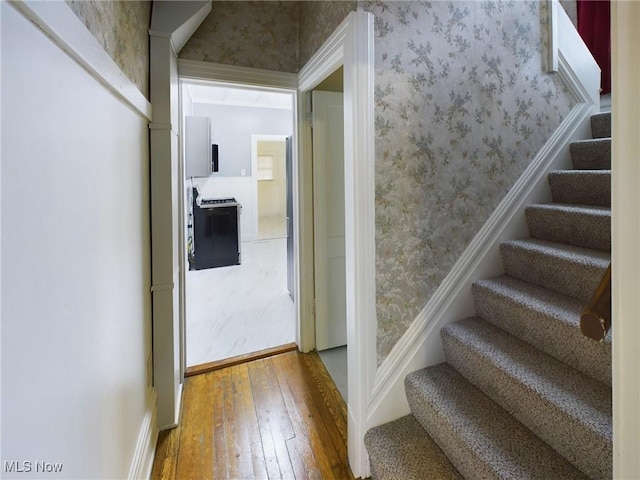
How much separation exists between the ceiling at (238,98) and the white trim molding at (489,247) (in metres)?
4.09

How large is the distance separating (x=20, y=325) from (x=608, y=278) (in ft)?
3.77

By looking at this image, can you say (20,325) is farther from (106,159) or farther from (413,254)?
(413,254)

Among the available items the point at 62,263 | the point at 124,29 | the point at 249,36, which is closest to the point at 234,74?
the point at 249,36

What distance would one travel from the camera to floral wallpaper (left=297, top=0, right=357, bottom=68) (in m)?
1.60

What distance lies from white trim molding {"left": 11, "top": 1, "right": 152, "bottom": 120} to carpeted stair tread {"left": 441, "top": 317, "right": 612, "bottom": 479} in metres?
1.70

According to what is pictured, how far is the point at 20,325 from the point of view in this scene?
1.85 ft

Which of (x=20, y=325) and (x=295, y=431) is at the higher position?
(x=20, y=325)

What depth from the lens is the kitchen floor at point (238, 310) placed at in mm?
2678

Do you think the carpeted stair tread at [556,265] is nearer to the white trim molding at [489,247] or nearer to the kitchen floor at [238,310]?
the white trim molding at [489,247]

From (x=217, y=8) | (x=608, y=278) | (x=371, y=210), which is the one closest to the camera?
(x=608, y=278)

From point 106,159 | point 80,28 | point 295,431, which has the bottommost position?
point 295,431

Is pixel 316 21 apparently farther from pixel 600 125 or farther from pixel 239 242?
pixel 239 242

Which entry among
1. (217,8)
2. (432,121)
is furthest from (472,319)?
(217,8)
